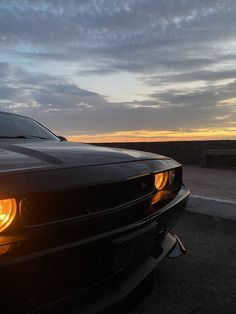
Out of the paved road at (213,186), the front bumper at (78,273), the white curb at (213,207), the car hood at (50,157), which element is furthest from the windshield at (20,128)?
the paved road at (213,186)

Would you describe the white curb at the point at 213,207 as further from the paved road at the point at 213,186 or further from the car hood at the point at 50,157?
the car hood at the point at 50,157

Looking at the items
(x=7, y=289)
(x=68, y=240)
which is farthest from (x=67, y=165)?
(x=7, y=289)

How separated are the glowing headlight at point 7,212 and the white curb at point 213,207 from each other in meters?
3.78

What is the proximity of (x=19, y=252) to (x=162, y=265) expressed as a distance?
77.5 inches

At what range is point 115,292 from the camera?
7.40 ft

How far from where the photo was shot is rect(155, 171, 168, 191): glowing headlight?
2.61m

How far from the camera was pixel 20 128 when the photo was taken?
12.4 feet

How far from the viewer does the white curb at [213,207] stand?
16.9 ft

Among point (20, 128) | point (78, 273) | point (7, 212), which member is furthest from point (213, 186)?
point (7, 212)

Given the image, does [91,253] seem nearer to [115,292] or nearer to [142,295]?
[115,292]

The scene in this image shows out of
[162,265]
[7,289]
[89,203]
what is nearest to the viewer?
[7,289]

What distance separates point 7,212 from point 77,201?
1.19ft

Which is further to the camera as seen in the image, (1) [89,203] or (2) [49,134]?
(2) [49,134]

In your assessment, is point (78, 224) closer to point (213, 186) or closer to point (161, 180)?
point (161, 180)
